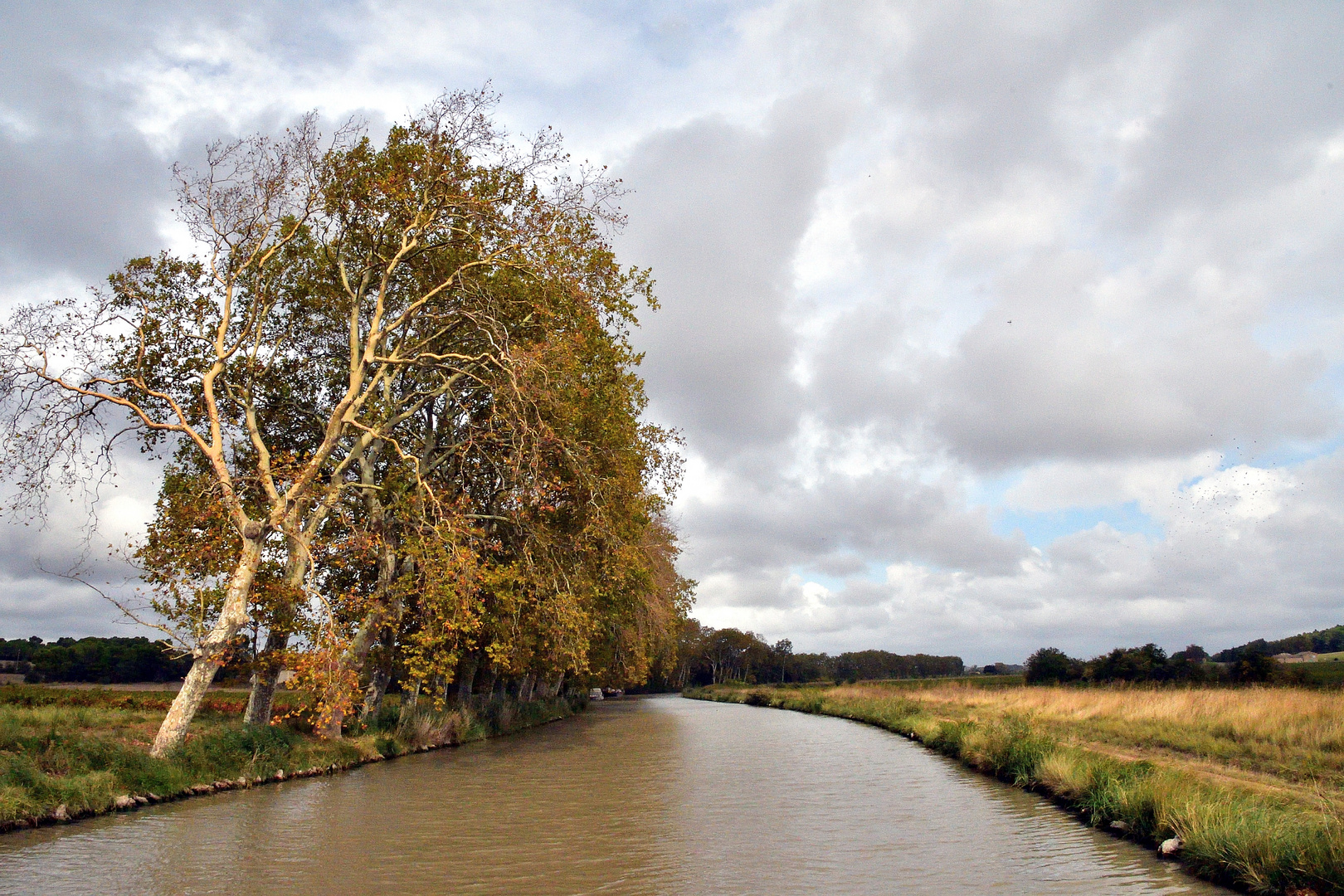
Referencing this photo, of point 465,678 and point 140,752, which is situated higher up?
point 465,678

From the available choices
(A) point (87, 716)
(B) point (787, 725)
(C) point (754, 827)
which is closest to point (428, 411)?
(A) point (87, 716)

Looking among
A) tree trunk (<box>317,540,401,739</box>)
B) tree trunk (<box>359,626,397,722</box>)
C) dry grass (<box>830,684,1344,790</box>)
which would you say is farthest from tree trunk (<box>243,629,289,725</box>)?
dry grass (<box>830,684,1344,790</box>)

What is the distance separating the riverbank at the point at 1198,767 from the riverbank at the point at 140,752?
15.1 m

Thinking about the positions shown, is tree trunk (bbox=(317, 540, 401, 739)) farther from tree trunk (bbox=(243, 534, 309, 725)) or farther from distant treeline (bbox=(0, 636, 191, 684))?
distant treeline (bbox=(0, 636, 191, 684))

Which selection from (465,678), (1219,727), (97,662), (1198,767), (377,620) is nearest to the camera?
(1198,767)

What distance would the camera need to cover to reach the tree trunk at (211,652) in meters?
16.6

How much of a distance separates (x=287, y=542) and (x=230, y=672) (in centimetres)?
310

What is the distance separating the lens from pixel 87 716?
23.6 m

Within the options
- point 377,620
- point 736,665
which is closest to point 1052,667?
point 377,620

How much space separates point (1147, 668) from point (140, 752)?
50.7 m

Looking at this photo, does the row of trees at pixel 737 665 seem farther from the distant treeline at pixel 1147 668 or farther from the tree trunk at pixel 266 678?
the tree trunk at pixel 266 678

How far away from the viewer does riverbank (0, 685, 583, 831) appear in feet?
42.7

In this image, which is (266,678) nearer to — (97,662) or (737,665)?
(97,662)

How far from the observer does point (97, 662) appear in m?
60.7
